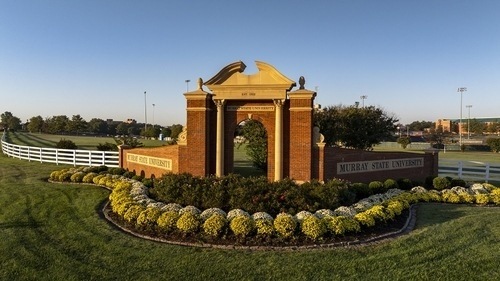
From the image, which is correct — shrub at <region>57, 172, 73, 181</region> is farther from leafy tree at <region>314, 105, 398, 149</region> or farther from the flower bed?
leafy tree at <region>314, 105, 398, 149</region>

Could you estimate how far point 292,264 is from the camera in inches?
259

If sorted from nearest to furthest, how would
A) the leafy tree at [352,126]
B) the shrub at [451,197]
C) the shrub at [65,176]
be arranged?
the shrub at [451,197]
the shrub at [65,176]
the leafy tree at [352,126]

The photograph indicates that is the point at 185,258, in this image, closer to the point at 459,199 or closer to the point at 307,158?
the point at 307,158

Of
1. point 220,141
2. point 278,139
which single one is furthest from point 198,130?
point 278,139

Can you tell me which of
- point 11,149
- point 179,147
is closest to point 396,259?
point 179,147

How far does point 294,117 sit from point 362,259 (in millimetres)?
7640

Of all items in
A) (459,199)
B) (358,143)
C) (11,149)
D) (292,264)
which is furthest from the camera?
(11,149)

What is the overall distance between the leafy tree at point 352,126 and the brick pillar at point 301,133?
10.6 m

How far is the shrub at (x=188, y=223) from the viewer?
8281 mm

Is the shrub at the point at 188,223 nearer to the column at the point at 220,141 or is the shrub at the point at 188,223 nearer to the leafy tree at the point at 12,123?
the column at the point at 220,141

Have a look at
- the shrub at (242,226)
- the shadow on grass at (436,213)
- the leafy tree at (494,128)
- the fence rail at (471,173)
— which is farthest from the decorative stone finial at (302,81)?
the leafy tree at (494,128)

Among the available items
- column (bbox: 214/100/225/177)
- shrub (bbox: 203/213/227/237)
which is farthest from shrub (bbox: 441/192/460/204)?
shrub (bbox: 203/213/227/237)

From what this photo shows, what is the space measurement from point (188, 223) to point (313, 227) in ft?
9.76

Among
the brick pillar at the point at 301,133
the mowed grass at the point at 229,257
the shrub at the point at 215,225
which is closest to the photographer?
the mowed grass at the point at 229,257
